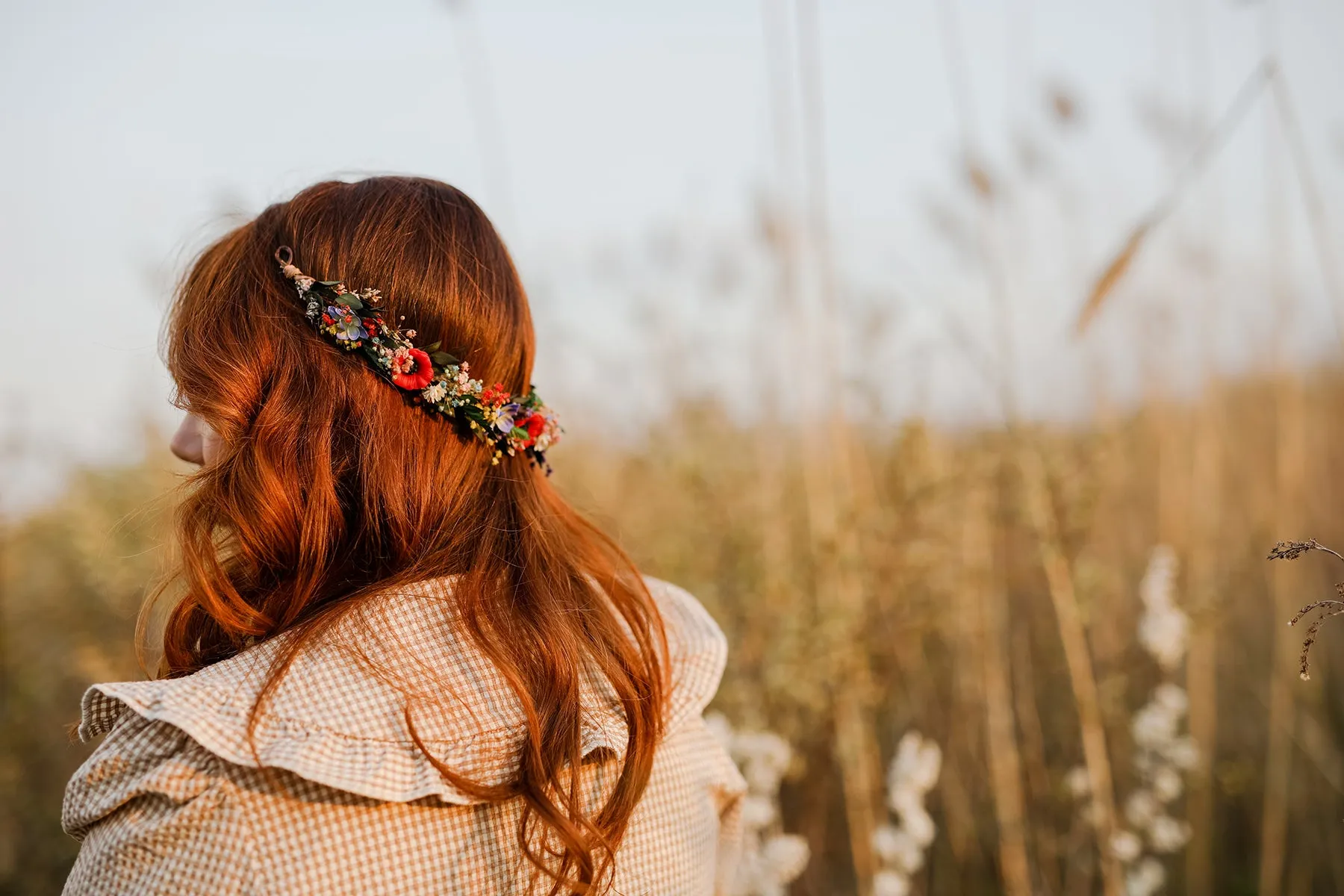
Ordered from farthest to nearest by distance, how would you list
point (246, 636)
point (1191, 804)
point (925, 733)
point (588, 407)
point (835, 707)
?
point (588, 407), point (925, 733), point (1191, 804), point (835, 707), point (246, 636)

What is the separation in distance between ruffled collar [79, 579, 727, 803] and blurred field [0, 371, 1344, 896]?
78cm

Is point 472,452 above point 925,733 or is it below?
above

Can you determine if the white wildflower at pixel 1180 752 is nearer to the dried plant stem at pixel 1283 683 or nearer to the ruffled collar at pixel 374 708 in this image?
the dried plant stem at pixel 1283 683

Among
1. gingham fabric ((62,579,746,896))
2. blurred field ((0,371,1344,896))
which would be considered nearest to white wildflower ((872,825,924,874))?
blurred field ((0,371,1344,896))

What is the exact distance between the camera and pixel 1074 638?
157 centimetres

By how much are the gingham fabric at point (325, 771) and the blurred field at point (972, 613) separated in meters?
0.77

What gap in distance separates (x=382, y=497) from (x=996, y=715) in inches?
51.3

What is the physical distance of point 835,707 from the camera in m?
1.69

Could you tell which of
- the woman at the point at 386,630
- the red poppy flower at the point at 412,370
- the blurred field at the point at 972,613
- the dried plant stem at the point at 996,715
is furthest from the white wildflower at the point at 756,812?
the red poppy flower at the point at 412,370

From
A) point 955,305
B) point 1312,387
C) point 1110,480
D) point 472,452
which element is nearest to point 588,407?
point 955,305

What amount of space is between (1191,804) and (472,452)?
172cm

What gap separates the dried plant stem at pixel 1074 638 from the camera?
1.55m

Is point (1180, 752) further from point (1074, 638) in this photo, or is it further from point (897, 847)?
point (897, 847)

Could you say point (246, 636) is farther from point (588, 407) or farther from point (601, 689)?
point (588, 407)
